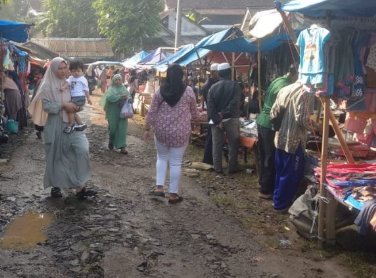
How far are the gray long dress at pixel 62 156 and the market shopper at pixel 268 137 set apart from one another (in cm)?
254

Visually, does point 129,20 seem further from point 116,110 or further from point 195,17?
point 116,110

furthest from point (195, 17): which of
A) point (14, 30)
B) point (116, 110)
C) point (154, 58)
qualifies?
point (14, 30)

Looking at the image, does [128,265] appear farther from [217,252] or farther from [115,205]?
[115,205]

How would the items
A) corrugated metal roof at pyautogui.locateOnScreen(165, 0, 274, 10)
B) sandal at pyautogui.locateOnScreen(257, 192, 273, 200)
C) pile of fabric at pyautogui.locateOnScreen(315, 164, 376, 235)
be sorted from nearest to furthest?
pile of fabric at pyautogui.locateOnScreen(315, 164, 376, 235) < sandal at pyautogui.locateOnScreen(257, 192, 273, 200) < corrugated metal roof at pyautogui.locateOnScreen(165, 0, 274, 10)

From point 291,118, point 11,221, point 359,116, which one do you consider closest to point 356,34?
point 359,116

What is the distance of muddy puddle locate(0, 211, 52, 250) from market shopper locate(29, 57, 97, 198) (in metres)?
0.65

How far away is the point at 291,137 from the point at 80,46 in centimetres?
3464

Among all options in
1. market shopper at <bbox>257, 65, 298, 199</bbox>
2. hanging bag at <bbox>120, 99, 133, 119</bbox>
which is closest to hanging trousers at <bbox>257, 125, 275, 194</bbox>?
market shopper at <bbox>257, 65, 298, 199</bbox>

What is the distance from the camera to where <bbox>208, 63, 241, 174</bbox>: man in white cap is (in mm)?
8516

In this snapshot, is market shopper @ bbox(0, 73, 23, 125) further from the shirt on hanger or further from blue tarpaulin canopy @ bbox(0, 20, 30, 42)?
the shirt on hanger

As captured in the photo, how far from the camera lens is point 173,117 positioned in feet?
22.1

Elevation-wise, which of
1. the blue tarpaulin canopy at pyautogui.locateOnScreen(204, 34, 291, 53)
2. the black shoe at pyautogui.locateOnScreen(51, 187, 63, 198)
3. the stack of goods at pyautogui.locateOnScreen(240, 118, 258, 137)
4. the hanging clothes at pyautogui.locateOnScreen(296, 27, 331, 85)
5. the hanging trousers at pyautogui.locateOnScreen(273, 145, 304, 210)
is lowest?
the black shoe at pyautogui.locateOnScreen(51, 187, 63, 198)

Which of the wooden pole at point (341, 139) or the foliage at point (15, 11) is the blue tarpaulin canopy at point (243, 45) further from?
the foliage at point (15, 11)

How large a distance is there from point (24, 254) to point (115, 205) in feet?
6.19
